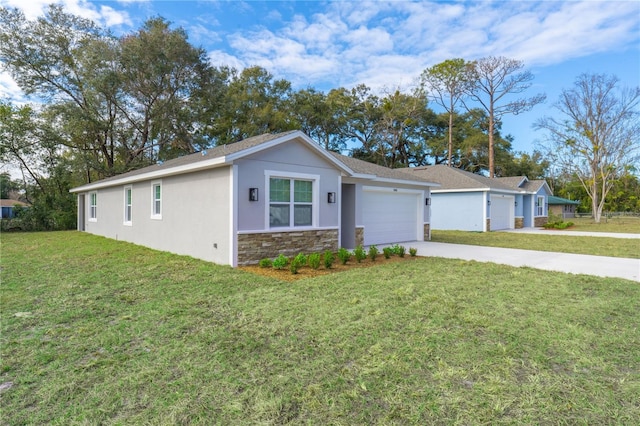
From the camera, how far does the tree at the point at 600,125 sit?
87.2ft

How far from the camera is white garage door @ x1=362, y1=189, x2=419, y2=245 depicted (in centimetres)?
1207

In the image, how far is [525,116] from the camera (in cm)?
3016

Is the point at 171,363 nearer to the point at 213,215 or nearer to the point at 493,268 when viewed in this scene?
the point at 213,215

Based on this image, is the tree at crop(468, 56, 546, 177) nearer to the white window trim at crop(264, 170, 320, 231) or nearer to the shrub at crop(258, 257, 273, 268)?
the white window trim at crop(264, 170, 320, 231)

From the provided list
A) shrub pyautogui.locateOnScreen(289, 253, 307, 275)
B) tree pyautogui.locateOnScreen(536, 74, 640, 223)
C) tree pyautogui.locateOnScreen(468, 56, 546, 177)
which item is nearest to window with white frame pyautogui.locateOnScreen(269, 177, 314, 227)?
shrub pyautogui.locateOnScreen(289, 253, 307, 275)

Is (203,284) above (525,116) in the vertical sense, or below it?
below

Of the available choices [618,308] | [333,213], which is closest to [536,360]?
[618,308]

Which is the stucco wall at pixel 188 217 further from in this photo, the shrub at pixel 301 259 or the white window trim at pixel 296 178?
the shrub at pixel 301 259

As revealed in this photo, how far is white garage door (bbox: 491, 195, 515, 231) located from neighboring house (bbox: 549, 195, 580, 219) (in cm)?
2150

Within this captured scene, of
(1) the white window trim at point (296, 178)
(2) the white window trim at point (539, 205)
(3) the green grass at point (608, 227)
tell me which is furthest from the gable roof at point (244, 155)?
(2) the white window trim at point (539, 205)

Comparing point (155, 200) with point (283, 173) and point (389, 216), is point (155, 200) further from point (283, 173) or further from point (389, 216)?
point (389, 216)

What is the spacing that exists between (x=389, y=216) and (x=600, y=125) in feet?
85.2

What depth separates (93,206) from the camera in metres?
16.9

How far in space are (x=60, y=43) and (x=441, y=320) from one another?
2812 centimetres
